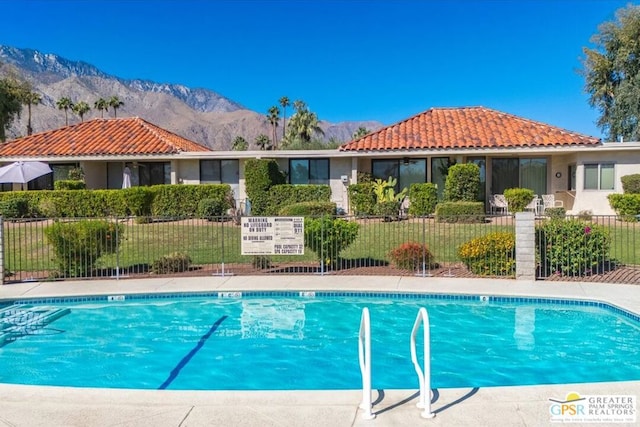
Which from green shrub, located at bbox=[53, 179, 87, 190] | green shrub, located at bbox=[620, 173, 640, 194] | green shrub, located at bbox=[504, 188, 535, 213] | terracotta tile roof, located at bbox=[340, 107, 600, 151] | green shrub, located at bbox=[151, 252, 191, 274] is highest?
terracotta tile roof, located at bbox=[340, 107, 600, 151]

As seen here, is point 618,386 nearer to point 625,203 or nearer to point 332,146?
point 625,203

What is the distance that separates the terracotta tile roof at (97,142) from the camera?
85.8 ft

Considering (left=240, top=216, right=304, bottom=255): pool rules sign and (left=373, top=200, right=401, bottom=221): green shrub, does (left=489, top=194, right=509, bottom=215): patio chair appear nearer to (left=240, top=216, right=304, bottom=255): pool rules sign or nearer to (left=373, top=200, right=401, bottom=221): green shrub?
(left=373, top=200, right=401, bottom=221): green shrub

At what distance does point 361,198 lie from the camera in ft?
75.9

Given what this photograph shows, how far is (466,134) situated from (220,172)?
11878 millimetres

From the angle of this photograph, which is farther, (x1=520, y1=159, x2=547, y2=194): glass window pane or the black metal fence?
(x1=520, y1=159, x2=547, y2=194): glass window pane

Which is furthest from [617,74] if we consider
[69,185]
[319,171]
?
[69,185]

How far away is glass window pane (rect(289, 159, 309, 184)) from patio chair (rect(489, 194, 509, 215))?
8.60 metres

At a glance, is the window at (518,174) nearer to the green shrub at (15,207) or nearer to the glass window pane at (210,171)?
the glass window pane at (210,171)

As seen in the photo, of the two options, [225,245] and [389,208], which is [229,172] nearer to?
[389,208]

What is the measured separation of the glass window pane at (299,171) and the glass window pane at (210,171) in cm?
357

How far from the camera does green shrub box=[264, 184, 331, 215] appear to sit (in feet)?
76.6

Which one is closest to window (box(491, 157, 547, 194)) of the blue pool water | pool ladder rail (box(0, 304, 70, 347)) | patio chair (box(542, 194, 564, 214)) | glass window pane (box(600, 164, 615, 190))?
patio chair (box(542, 194, 564, 214))

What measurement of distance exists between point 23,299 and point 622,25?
1421 inches
